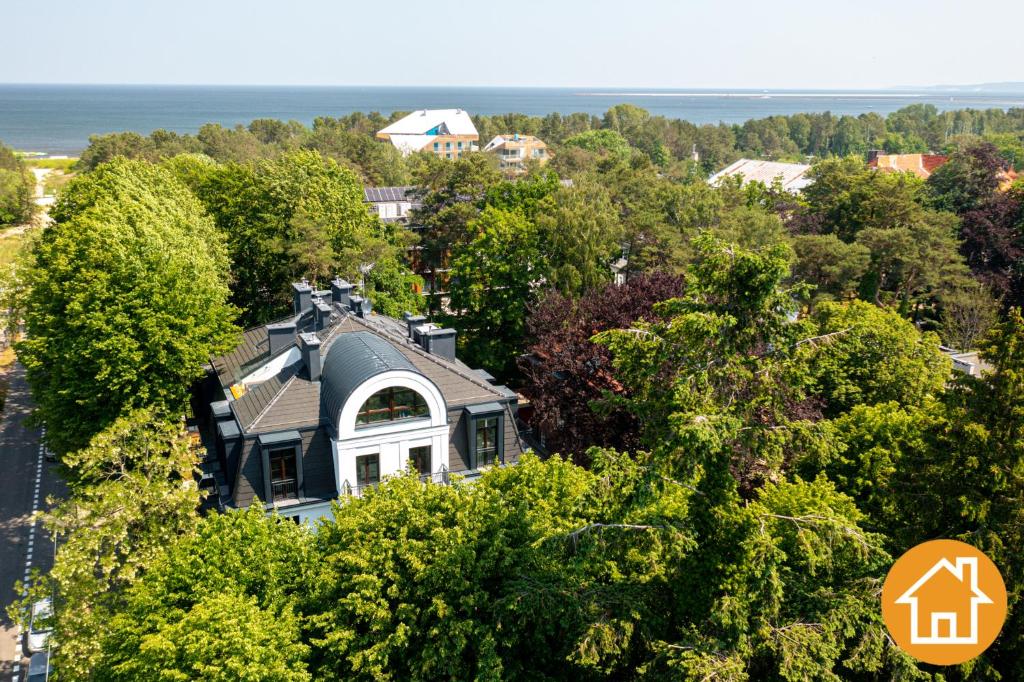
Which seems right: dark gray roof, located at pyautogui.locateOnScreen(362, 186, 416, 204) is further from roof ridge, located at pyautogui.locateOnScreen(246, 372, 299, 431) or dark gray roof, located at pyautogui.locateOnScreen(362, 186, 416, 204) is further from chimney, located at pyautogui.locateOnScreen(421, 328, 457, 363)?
roof ridge, located at pyautogui.locateOnScreen(246, 372, 299, 431)

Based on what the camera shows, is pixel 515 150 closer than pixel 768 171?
No

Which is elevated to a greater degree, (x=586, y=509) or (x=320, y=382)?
(x=586, y=509)

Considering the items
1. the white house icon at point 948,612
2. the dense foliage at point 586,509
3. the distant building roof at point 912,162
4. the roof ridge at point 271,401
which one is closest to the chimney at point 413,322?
the dense foliage at point 586,509

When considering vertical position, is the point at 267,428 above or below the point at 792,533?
below

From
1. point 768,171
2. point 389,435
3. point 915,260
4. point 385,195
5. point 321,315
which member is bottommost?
point 389,435

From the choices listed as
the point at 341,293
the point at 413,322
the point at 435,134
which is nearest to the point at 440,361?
the point at 413,322

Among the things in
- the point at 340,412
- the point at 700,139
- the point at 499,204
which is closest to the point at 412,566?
the point at 340,412

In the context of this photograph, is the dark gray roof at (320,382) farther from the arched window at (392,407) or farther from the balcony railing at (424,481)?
the balcony railing at (424,481)

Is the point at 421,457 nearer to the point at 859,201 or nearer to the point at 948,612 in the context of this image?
the point at 948,612

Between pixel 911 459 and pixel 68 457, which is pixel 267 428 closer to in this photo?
pixel 68 457
